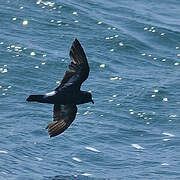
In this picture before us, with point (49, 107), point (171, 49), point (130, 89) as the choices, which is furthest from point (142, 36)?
point (49, 107)

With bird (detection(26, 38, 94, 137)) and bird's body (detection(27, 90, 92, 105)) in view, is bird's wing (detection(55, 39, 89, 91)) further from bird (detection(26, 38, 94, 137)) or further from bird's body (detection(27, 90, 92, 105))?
bird's body (detection(27, 90, 92, 105))

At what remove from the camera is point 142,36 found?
30.8 m

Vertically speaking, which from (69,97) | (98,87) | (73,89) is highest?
(73,89)

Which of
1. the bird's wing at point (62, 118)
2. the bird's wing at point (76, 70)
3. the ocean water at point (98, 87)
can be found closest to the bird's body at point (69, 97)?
the bird's wing at point (76, 70)

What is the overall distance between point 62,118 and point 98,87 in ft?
28.5

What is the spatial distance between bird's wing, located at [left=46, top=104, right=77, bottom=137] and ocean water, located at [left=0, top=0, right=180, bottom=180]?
257 cm

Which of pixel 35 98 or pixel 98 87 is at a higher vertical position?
pixel 35 98

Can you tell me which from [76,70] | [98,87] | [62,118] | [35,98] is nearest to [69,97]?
[76,70]

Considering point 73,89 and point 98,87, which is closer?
point 73,89

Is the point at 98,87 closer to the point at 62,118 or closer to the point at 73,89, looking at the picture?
the point at 62,118

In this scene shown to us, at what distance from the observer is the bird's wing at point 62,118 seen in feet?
55.8

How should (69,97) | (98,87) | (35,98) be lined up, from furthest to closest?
(98,87)
(69,97)
(35,98)

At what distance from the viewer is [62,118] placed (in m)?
17.2

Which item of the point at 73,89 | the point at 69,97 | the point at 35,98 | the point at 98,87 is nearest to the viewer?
the point at 35,98
